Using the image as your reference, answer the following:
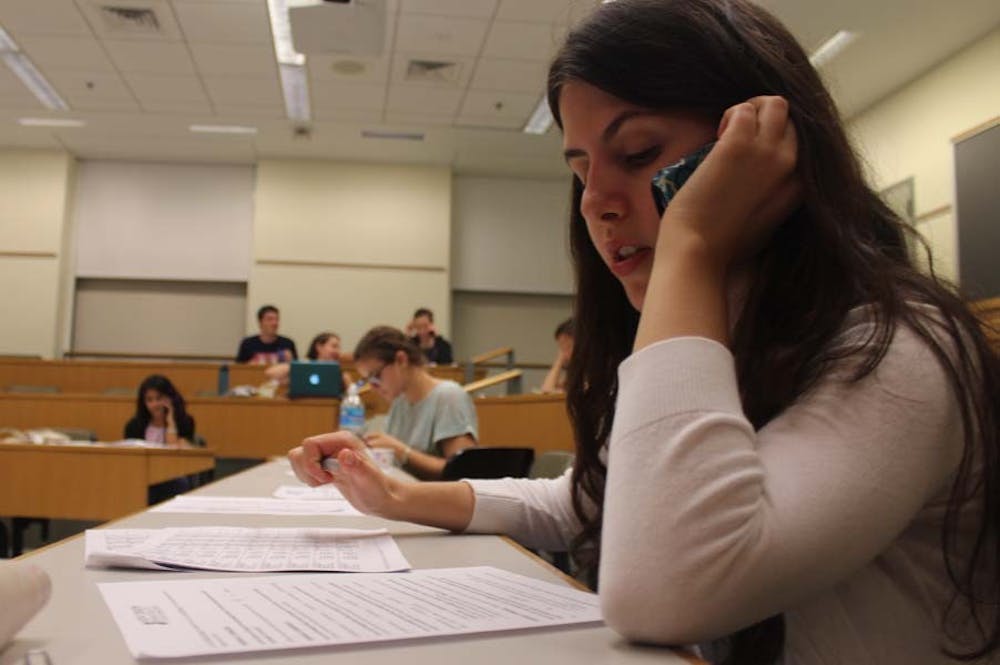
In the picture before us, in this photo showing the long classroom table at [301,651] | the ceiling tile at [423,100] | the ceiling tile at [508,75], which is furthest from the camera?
the ceiling tile at [423,100]

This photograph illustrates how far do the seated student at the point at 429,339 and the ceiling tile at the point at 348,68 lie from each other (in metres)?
2.20

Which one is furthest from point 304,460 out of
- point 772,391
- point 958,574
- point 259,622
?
point 958,574

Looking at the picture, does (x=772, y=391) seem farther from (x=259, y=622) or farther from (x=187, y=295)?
(x=187, y=295)

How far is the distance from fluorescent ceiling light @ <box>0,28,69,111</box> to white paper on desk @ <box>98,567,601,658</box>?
623 centimetres

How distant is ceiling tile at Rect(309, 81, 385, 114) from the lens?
630cm

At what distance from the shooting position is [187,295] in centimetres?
Answer: 868

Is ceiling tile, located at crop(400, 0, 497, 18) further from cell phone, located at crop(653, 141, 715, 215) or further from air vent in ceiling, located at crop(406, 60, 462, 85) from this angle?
cell phone, located at crop(653, 141, 715, 215)

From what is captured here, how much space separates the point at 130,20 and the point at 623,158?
18.3ft

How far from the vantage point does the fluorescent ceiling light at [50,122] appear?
7.27 m

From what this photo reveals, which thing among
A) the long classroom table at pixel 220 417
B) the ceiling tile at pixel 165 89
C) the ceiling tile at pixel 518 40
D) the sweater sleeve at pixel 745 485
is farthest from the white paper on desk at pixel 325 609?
the ceiling tile at pixel 165 89

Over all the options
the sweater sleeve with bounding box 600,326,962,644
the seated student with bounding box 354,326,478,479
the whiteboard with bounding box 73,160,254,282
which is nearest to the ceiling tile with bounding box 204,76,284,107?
the whiteboard with bounding box 73,160,254,282

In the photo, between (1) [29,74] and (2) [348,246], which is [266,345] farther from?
(1) [29,74]

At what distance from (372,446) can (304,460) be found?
4.91ft

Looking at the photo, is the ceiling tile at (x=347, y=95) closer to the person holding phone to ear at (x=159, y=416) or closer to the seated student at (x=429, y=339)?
the seated student at (x=429, y=339)
